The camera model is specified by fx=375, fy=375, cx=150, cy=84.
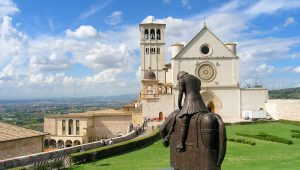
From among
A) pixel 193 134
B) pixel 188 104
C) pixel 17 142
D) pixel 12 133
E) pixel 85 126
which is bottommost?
pixel 85 126

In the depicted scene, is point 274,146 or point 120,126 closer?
point 274,146

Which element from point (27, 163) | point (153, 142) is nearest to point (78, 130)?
point (153, 142)

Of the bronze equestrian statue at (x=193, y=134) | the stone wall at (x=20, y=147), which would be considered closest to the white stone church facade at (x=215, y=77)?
the stone wall at (x=20, y=147)

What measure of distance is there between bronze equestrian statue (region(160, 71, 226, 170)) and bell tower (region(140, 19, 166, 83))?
51717 mm

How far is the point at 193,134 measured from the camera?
812cm

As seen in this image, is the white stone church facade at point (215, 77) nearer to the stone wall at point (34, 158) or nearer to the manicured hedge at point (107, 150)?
the manicured hedge at point (107, 150)

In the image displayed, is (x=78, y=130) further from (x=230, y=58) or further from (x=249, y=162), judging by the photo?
(x=249, y=162)

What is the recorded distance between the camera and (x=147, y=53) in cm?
6119

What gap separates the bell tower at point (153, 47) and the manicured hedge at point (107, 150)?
3137cm

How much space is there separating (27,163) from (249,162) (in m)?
10.8

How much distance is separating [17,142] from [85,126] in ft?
86.6

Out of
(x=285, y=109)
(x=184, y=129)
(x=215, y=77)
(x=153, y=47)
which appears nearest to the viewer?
(x=184, y=129)

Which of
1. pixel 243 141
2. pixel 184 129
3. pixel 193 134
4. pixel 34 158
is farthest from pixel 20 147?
pixel 193 134

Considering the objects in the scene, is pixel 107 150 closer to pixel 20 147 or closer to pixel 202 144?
pixel 20 147
